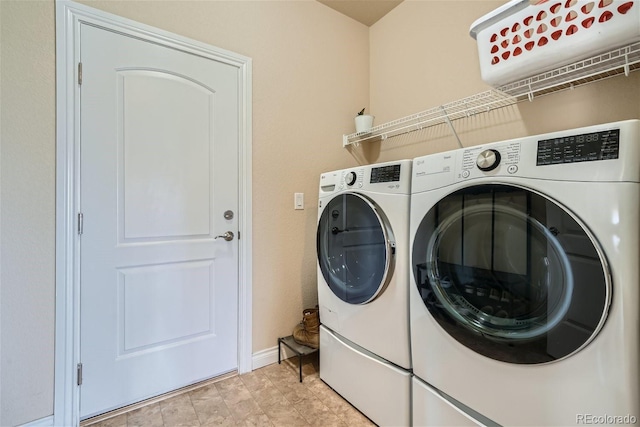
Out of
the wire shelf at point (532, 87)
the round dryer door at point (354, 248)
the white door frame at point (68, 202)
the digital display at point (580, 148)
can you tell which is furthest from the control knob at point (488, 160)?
the white door frame at point (68, 202)

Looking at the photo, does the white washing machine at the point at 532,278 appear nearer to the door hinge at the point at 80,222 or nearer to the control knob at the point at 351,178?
the control knob at the point at 351,178

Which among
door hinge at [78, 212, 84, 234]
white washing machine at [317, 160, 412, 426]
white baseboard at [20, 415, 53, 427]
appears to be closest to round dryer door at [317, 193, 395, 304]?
white washing machine at [317, 160, 412, 426]

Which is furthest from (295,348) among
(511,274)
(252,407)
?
(511,274)

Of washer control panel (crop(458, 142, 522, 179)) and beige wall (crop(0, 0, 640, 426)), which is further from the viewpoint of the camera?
beige wall (crop(0, 0, 640, 426))

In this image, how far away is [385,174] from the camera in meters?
1.35

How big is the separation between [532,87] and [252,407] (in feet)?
6.89

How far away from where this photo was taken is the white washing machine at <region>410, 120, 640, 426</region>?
29.5 inches

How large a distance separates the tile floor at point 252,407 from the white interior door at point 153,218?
10 centimetres

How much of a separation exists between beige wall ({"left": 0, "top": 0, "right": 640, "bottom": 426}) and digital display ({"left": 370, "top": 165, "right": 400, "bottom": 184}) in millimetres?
729

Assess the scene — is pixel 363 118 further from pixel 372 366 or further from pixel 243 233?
pixel 372 366

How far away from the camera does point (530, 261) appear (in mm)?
913

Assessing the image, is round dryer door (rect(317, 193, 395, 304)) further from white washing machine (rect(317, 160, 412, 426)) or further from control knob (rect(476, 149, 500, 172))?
control knob (rect(476, 149, 500, 172))

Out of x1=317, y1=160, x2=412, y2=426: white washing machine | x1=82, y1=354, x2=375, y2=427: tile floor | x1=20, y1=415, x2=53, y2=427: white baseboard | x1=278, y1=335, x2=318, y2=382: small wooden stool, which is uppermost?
x1=317, y1=160, x2=412, y2=426: white washing machine

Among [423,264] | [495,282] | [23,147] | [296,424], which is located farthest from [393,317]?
[23,147]
